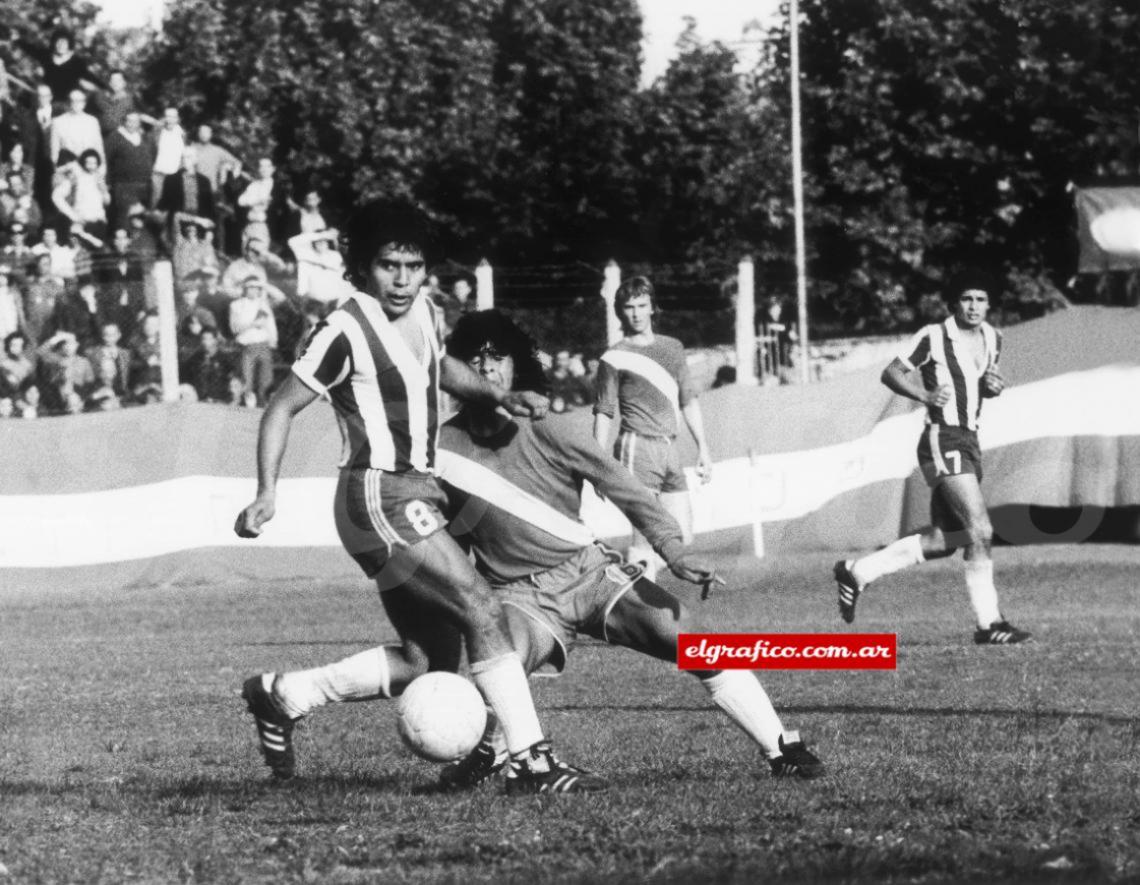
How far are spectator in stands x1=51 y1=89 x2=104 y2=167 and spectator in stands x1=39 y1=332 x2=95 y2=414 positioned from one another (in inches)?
142

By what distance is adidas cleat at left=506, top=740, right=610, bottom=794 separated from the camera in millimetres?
6855

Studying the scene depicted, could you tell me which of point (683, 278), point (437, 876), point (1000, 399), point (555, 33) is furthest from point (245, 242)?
point (437, 876)

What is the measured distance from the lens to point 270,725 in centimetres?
741

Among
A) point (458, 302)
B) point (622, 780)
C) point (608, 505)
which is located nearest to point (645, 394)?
point (608, 505)

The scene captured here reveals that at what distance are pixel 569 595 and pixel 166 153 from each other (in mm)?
16644

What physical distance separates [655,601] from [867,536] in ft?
40.3

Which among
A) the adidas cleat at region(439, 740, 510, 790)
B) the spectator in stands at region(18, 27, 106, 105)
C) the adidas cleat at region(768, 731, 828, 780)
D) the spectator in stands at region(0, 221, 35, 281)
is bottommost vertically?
the adidas cleat at region(439, 740, 510, 790)

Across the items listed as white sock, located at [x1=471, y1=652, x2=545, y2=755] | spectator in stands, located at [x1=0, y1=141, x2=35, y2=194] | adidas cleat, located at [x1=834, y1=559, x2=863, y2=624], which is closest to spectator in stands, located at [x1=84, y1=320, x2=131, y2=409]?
spectator in stands, located at [x1=0, y1=141, x2=35, y2=194]

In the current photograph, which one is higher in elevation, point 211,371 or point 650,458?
point 211,371

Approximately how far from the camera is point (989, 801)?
6.44 m

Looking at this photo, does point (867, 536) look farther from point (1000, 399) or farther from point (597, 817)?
point (597, 817)

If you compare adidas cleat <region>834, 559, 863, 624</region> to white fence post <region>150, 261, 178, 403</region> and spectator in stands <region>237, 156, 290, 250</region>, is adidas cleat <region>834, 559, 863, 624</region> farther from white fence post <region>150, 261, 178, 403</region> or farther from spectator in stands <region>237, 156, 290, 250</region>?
spectator in stands <region>237, 156, 290, 250</region>

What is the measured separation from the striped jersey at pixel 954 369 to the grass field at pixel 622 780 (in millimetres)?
1327

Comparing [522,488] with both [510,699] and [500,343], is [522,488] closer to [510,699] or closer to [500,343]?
[500,343]
